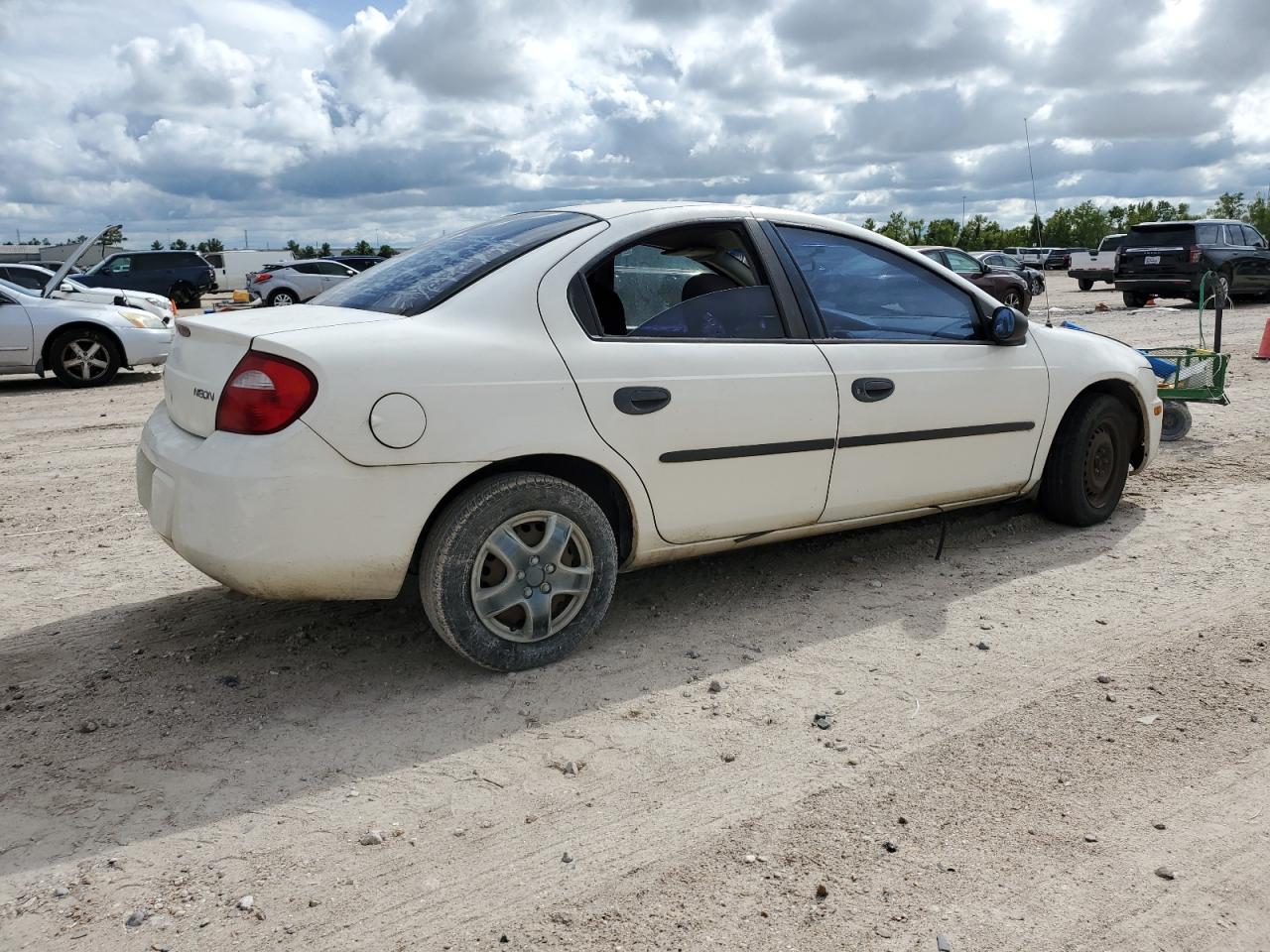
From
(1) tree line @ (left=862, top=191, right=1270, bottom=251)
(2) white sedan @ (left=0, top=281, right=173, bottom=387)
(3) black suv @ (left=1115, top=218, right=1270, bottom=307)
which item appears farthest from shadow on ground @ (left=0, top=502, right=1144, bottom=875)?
(1) tree line @ (left=862, top=191, right=1270, bottom=251)

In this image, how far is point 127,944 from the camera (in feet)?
7.70

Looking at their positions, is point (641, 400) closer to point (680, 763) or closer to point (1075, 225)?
point (680, 763)

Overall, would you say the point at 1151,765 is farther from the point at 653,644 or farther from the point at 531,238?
the point at 531,238

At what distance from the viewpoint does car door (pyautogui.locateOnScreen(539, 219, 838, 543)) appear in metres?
3.74

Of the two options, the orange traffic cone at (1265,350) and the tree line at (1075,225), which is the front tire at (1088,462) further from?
the tree line at (1075,225)

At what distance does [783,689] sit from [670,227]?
1.77 meters

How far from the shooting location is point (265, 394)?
10.8 feet

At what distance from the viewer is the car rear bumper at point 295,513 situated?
3.23 meters

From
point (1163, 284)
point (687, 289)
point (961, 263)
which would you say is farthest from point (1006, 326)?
point (1163, 284)

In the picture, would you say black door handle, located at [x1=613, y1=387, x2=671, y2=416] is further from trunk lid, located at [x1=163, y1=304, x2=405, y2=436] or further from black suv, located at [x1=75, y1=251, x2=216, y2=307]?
black suv, located at [x1=75, y1=251, x2=216, y2=307]

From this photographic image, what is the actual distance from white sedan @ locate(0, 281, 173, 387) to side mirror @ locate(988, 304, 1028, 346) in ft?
31.8

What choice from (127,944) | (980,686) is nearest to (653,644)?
(980,686)

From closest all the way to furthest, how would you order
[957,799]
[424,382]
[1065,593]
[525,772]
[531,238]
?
[957,799] → [525,772] → [424,382] → [531,238] → [1065,593]

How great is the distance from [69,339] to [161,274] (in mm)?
18523
